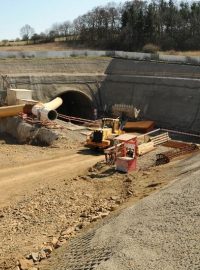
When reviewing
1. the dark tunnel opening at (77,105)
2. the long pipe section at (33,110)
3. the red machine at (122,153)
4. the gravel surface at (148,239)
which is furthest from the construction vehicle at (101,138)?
the dark tunnel opening at (77,105)

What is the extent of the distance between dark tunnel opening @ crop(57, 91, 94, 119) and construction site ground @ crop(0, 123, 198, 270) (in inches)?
428

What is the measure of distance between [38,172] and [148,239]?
450 inches

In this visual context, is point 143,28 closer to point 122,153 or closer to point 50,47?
point 50,47

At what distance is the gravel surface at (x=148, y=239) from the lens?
9547mm

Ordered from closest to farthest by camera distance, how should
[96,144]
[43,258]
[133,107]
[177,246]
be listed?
1. [177,246]
2. [43,258]
3. [96,144]
4. [133,107]

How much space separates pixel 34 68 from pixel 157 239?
1084 inches

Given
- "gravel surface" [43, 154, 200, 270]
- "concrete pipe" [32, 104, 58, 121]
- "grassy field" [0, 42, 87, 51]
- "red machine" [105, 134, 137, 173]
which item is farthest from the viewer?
"grassy field" [0, 42, 87, 51]

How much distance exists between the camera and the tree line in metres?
57.9

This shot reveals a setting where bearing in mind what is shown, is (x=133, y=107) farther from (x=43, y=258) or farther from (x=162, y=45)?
(x=162, y=45)

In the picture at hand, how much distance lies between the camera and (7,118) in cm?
2852

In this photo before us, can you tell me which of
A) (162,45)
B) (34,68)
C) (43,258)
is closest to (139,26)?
(162,45)

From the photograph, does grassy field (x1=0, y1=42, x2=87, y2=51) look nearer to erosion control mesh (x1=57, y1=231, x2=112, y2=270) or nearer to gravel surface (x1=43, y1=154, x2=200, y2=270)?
gravel surface (x1=43, y1=154, x2=200, y2=270)

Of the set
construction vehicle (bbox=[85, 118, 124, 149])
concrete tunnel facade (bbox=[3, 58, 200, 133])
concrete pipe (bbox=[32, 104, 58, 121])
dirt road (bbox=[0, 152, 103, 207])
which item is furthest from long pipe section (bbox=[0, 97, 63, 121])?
concrete tunnel facade (bbox=[3, 58, 200, 133])

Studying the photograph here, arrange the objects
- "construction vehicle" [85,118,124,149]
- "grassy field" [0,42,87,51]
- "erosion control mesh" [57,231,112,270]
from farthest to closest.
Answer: "grassy field" [0,42,87,51], "construction vehicle" [85,118,124,149], "erosion control mesh" [57,231,112,270]
